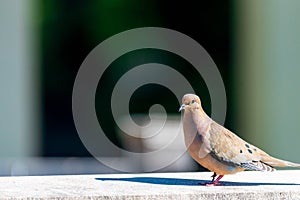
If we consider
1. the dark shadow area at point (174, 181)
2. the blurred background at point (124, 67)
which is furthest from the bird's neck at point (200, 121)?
the blurred background at point (124, 67)

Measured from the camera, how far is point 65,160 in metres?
5.50

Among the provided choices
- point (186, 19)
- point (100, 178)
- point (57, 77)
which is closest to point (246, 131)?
point (186, 19)

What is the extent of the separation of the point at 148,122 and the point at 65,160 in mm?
756

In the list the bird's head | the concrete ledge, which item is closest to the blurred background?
the concrete ledge

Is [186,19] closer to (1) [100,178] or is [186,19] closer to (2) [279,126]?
(2) [279,126]

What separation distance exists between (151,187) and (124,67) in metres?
3.67

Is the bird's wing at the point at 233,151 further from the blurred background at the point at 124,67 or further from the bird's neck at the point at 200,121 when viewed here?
the blurred background at the point at 124,67

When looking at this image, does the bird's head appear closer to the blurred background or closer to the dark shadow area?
the dark shadow area

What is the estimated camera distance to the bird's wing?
2068 mm

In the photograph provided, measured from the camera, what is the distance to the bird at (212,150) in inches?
81.0

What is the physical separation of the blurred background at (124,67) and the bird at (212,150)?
2.52 m

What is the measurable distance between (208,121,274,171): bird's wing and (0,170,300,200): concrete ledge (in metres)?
0.05

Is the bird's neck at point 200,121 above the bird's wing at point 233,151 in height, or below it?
above

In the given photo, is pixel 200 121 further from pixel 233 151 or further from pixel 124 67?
pixel 124 67
